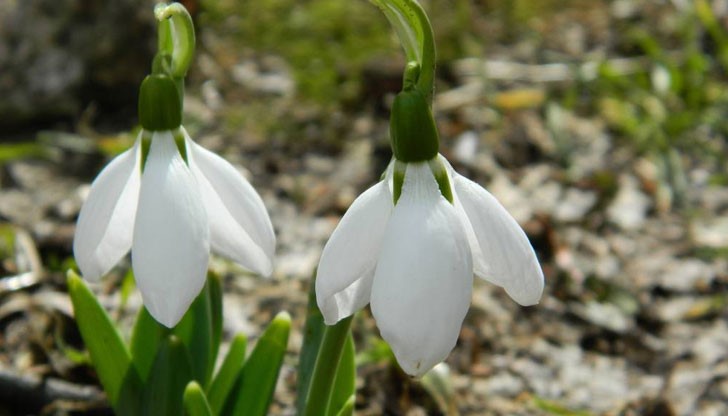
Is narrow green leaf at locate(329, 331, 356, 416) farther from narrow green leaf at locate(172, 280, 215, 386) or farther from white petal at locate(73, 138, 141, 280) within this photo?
white petal at locate(73, 138, 141, 280)

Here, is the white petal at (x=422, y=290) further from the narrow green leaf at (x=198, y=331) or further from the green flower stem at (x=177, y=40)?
the narrow green leaf at (x=198, y=331)

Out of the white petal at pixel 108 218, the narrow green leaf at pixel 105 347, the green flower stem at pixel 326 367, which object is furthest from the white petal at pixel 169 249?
the narrow green leaf at pixel 105 347

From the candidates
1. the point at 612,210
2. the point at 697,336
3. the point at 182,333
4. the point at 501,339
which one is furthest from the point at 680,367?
the point at 182,333

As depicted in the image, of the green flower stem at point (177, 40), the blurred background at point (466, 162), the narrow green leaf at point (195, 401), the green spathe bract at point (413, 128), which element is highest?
the green flower stem at point (177, 40)

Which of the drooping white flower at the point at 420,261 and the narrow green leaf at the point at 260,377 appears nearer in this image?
the drooping white flower at the point at 420,261

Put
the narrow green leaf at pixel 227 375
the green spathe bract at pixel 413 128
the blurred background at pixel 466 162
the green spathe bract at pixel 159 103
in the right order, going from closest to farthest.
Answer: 1. the green spathe bract at pixel 413 128
2. the green spathe bract at pixel 159 103
3. the narrow green leaf at pixel 227 375
4. the blurred background at pixel 466 162

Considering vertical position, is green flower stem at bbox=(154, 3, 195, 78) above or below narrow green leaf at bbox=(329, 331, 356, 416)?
above

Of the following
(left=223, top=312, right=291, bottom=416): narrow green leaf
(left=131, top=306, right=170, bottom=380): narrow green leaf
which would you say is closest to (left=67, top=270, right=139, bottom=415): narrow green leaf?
(left=131, top=306, right=170, bottom=380): narrow green leaf
